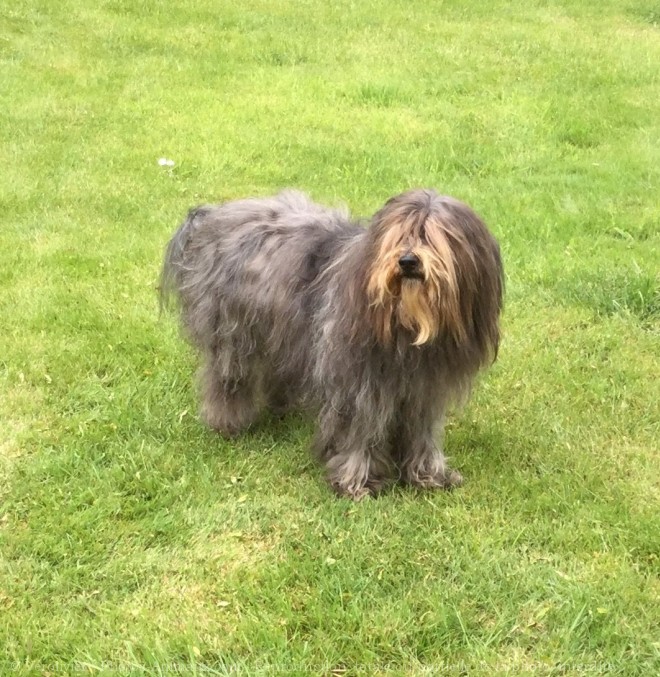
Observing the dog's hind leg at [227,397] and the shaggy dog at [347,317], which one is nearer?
the shaggy dog at [347,317]

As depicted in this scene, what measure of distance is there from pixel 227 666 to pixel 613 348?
2.96 meters

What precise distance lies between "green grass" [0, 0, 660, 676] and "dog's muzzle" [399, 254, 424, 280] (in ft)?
3.78

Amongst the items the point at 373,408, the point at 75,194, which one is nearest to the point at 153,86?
the point at 75,194

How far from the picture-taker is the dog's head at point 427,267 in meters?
3.10

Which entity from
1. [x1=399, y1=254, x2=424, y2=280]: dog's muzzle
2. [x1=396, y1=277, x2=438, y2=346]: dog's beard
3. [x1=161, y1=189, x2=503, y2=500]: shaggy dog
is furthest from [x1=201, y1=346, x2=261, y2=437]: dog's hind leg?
[x1=399, y1=254, x2=424, y2=280]: dog's muzzle

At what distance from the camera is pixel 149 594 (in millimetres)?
3391

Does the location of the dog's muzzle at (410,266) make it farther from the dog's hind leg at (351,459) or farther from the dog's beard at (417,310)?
the dog's hind leg at (351,459)

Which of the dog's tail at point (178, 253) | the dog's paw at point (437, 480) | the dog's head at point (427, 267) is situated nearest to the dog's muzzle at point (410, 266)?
the dog's head at point (427, 267)

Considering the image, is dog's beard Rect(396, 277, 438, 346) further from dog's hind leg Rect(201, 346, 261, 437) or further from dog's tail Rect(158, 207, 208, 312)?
dog's tail Rect(158, 207, 208, 312)

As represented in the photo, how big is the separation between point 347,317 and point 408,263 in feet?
1.35

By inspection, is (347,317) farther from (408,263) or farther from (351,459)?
(351,459)

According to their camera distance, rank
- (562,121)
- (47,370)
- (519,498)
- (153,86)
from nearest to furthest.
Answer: (519,498), (47,370), (562,121), (153,86)

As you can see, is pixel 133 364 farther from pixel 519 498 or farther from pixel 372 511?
pixel 519 498

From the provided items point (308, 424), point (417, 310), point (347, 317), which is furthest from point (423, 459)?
point (417, 310)
